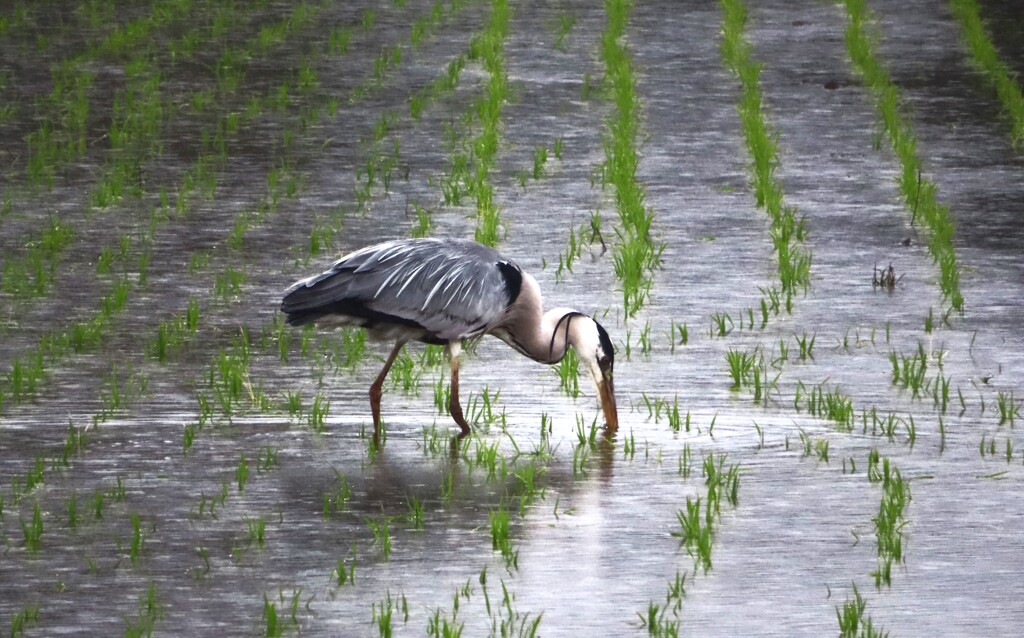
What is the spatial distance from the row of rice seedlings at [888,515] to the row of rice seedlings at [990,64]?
27.8 ft

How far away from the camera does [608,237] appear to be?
1287 cm

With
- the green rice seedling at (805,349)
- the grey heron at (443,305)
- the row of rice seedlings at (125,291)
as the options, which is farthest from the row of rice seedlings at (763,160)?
the row of rice seedlings at (125,291)

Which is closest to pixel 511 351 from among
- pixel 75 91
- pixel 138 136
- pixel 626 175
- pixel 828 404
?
pixel 828 404

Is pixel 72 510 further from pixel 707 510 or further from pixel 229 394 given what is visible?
pixel 707 510

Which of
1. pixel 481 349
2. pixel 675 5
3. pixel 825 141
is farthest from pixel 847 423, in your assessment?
pixel 675 5

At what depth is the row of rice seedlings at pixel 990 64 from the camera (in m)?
16.2

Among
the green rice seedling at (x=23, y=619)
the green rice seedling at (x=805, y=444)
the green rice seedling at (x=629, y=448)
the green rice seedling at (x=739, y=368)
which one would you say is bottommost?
the green rice seedling at (x=23, y=619)

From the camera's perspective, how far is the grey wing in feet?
26.9

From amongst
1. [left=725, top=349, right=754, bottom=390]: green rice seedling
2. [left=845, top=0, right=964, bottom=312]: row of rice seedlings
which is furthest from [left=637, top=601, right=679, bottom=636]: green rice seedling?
[left=845, top=0, right=964, bottom=312]: row of rice seedlings

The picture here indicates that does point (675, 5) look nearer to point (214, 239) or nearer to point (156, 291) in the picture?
point (214, 239)

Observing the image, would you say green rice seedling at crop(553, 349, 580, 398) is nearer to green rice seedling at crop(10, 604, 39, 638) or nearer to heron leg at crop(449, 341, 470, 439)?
heron leg at crop(449, 341, 470, 439)

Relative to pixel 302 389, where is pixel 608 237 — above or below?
above

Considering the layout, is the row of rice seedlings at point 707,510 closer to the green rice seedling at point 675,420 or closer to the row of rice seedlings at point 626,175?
the green rice seedling at point 675,420

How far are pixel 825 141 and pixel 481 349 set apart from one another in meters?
6.33
